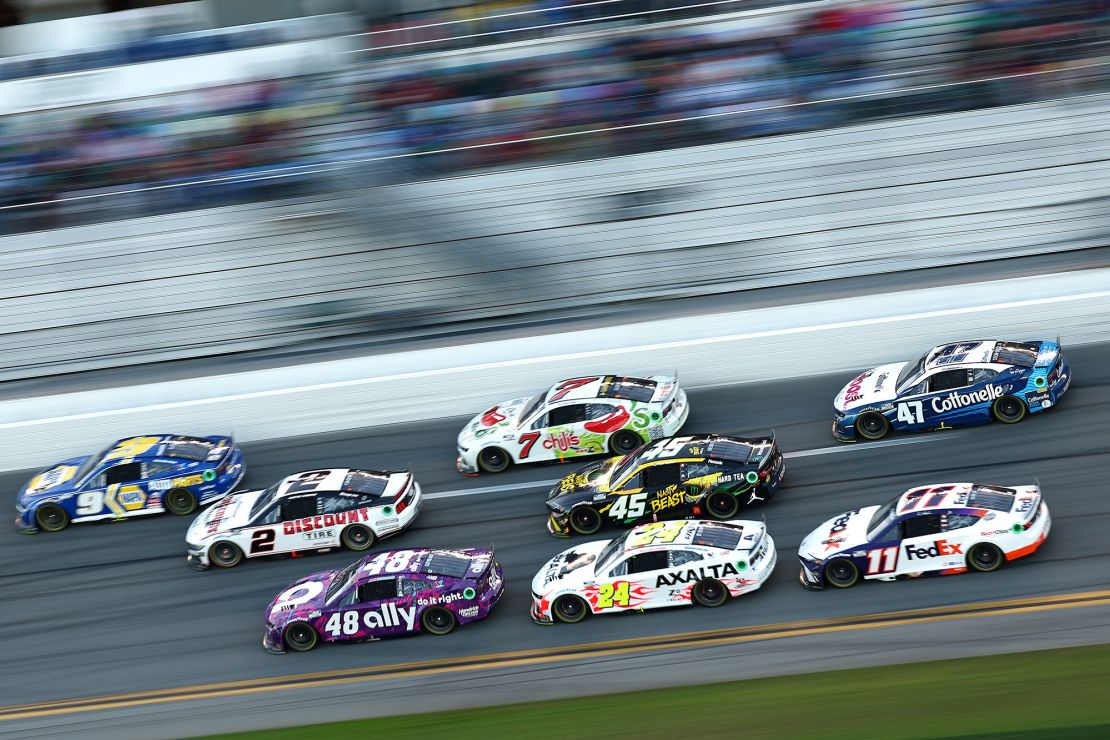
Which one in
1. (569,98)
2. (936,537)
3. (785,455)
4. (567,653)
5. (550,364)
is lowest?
(567,653)

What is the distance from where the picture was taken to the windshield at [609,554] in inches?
572

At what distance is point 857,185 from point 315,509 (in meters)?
10.3

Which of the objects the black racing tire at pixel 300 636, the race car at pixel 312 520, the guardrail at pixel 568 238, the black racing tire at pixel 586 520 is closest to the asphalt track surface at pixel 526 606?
the black racing tire at pixel 300 636

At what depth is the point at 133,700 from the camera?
48.1ft

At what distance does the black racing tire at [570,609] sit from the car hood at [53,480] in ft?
27.9

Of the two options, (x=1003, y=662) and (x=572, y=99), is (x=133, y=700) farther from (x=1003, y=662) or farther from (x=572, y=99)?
(x=572, y=99)

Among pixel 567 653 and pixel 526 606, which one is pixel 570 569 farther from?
pixel 567 653

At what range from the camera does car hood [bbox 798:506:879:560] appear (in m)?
14.1

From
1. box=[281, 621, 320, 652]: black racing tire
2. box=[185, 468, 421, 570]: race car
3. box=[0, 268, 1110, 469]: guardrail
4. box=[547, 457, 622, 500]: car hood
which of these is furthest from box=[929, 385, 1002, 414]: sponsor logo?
box=[281, 621, 320, 652]: black racing tire

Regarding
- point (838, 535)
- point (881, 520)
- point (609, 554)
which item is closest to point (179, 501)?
point (609, 554)

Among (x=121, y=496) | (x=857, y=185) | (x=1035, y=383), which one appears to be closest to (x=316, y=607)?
(x=121, y=496)

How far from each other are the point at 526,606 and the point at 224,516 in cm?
471

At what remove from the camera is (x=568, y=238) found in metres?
21.7

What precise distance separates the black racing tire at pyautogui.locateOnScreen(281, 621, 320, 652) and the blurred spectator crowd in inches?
367
